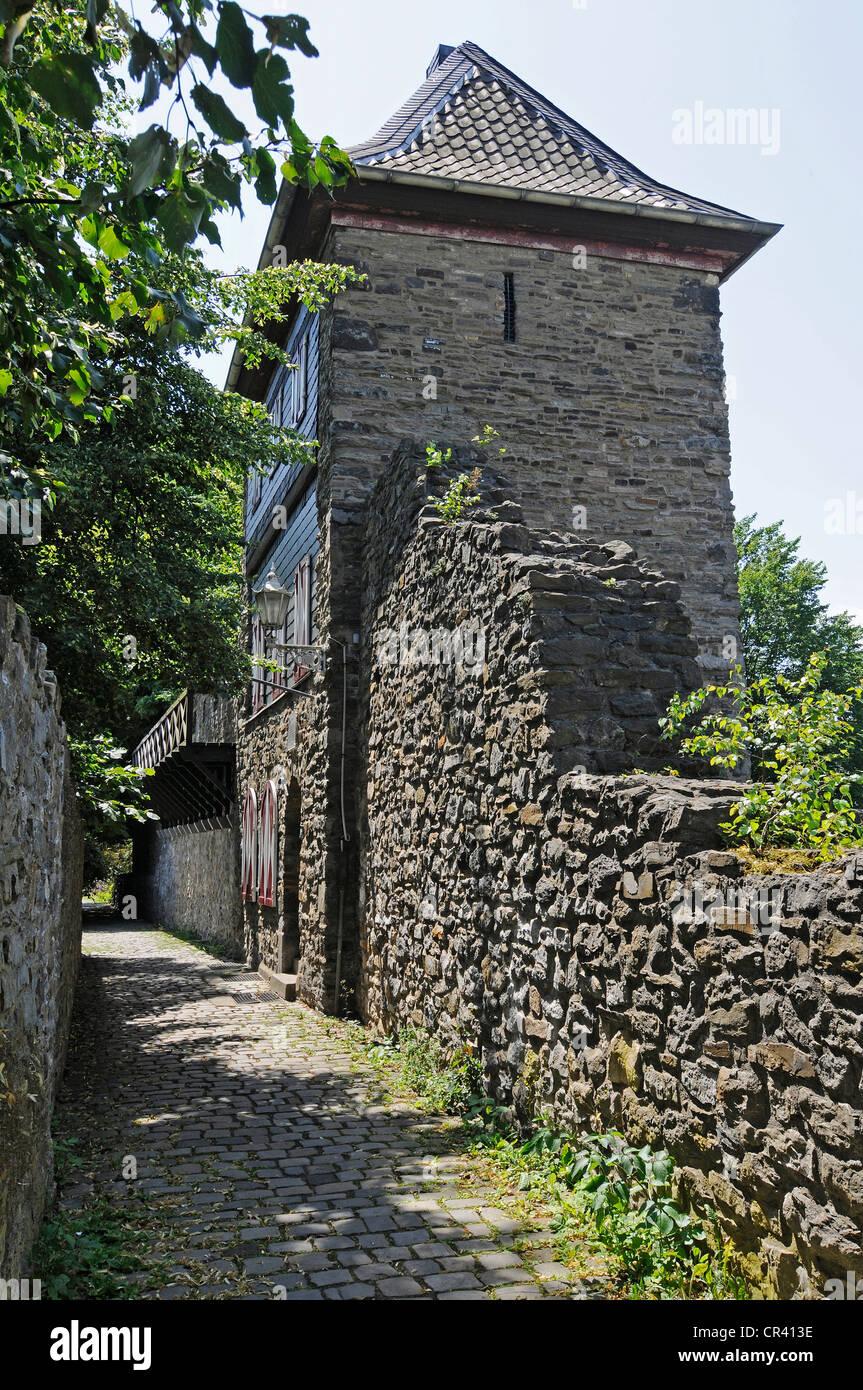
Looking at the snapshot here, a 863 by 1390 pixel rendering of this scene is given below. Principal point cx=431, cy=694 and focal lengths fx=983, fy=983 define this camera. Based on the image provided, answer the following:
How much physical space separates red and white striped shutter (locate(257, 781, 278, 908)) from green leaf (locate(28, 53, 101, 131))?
969 cm

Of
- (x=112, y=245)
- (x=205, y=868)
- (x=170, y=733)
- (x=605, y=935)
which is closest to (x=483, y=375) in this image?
(x=112, y=245)

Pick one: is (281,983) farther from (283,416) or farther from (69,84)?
(69,84)

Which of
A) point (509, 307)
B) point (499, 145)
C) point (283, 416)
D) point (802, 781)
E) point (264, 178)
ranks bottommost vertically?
point (802, 781)

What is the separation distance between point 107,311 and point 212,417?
506cm

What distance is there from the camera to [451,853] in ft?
19.8

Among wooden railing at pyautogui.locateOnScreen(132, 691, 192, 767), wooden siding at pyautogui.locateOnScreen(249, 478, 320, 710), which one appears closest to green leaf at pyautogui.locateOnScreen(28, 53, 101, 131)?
wooden siding at pyautogui.locateOnScreen(249, 478, 320, 710)

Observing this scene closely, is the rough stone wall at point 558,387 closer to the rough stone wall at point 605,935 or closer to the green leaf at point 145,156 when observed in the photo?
the rough stone wall at point 605,935

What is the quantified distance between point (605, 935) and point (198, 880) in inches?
673

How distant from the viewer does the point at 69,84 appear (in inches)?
88.9

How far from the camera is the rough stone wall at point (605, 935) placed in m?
2.68

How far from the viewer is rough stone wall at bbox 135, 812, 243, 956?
15.7 metres
